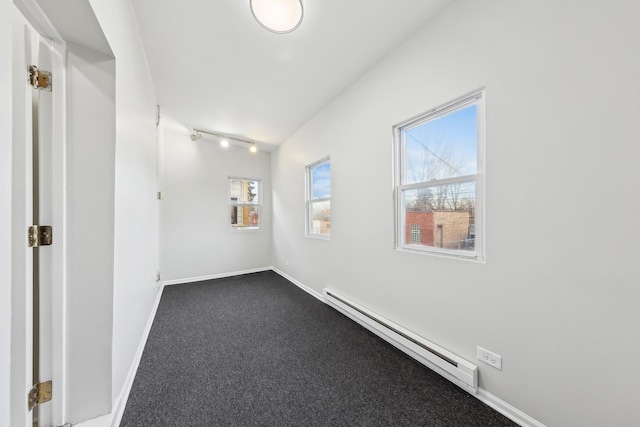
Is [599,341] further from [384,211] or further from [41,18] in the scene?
[41,18]

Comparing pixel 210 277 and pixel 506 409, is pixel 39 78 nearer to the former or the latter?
pixel 506 409

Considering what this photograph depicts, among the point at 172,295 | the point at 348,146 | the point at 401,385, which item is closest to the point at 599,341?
the point at 401,385

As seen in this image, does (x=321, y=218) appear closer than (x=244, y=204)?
Yes

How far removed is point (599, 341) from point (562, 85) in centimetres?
130

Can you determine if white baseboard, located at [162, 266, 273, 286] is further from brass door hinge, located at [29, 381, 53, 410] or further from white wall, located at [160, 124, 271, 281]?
brass door hinge, located at [29, 381, 53, 410]

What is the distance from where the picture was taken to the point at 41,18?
97cm

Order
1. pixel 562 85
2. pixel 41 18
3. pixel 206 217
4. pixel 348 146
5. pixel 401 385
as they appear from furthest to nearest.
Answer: pixel 206 217 < pixel 348 146 < pixel 401 385 < pixel 562 85 < pixel 41 18

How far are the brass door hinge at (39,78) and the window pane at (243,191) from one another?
3403mm

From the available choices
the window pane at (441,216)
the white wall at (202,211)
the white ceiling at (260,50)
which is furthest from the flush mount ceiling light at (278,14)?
the white wall at (202,211)

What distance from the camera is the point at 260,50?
2.03 m

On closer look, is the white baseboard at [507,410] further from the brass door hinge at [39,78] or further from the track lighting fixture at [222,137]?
the track lighting fixture at [222,137]

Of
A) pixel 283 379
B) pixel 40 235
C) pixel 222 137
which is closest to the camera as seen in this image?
pixel 40 235

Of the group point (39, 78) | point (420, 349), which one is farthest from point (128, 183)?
point (420, 349)

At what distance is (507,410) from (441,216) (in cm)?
127
